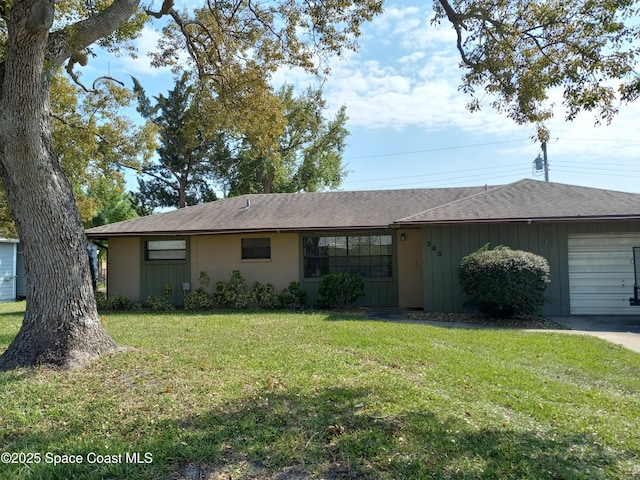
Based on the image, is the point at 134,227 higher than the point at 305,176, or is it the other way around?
the point at 305,176

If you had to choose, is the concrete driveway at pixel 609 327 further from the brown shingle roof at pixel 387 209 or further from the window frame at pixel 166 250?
the window frame at pixel 166 250

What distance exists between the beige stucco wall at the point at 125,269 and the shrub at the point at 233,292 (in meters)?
2.72

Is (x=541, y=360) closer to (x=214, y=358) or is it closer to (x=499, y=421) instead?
(x=499, y=421)

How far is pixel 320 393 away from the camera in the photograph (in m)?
4.33

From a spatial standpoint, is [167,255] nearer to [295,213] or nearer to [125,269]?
[125,269]

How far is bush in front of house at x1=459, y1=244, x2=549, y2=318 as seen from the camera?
917cm

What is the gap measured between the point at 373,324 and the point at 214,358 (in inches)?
162

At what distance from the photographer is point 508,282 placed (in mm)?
9133

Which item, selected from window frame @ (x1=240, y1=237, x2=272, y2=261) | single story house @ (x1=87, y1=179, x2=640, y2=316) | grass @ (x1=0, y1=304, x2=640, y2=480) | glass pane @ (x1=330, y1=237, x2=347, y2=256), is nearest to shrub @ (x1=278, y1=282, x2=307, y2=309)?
single story house @ (x1=87, y1=179, x2=640, y2=316)

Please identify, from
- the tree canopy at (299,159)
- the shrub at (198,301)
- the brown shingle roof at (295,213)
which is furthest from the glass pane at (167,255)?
the tree canopy at (299,159)

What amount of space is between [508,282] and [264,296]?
649 cm

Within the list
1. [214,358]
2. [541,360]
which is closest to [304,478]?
[214,358]

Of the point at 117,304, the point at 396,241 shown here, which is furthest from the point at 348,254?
→ the point at 117,304

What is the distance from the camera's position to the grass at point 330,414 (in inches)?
118
